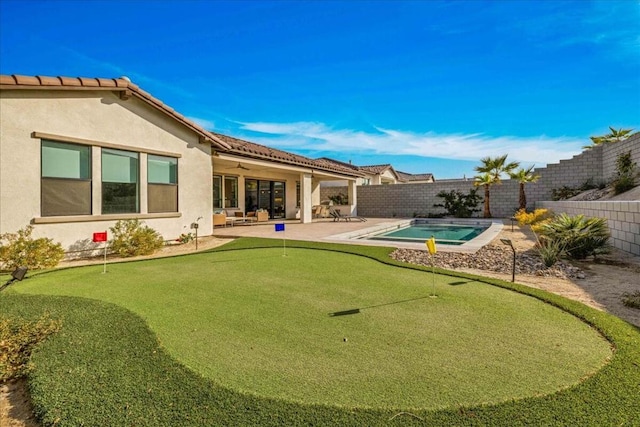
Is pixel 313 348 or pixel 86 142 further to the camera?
pixel 86 142

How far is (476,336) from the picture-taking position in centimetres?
365

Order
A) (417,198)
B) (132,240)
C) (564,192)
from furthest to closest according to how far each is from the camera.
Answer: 1. (417,198)
2. (564,192)
3. (132,240)

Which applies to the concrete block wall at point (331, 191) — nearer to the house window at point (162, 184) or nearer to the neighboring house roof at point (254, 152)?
the neighboring house roof at point (254, 152)

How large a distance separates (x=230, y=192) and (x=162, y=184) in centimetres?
857

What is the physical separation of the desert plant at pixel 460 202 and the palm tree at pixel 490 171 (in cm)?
119

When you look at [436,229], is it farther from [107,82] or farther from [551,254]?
[107,82]

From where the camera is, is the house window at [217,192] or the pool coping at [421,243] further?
the house window at [217,192]

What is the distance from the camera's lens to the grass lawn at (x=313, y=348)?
2.49m

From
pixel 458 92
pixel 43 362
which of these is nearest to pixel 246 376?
pixel 43 362

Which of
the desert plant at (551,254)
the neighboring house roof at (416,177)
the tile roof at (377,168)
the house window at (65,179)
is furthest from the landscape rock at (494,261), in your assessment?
the neighboring house roof at (416,177)

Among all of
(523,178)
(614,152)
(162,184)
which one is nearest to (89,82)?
(162,184)

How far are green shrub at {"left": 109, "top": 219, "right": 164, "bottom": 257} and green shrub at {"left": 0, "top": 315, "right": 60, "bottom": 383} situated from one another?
228 inches

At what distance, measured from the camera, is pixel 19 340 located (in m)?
3.58

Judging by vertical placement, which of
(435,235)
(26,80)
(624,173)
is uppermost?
(26,80)
